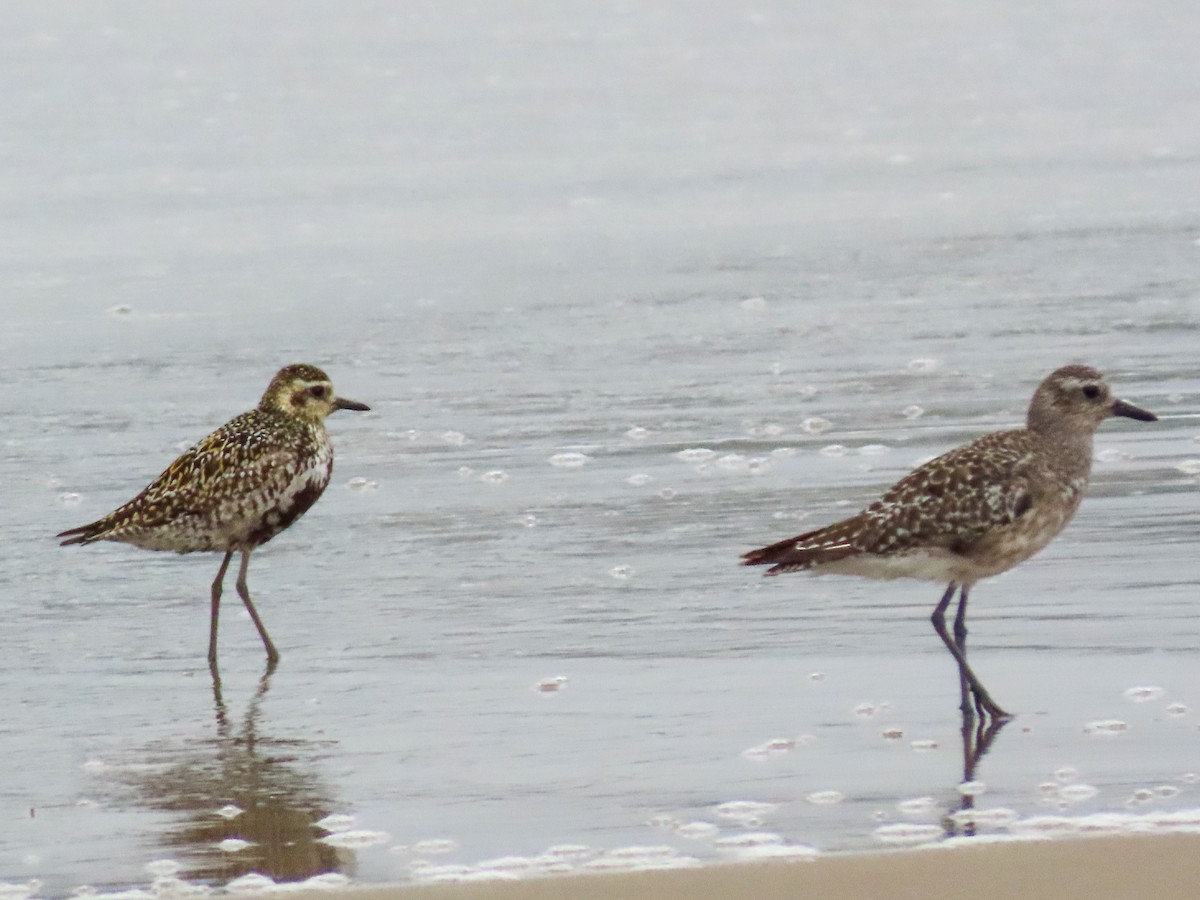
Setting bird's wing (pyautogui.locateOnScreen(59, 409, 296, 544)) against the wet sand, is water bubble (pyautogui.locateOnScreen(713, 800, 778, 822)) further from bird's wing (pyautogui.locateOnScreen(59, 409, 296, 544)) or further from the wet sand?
bird's wing (pyautogui.locateOnScreen(59, 409, 296, 544))

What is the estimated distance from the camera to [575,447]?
35.4ft

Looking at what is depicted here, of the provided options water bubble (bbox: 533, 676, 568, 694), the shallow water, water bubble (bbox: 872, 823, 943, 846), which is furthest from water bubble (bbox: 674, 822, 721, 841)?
water bubble (bbox: 533, 676, 568, 694)

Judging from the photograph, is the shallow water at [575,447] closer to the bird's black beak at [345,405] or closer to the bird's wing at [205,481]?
the bird's wing at [205,481]

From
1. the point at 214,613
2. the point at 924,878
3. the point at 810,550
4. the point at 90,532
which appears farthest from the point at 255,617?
the point at 924,878

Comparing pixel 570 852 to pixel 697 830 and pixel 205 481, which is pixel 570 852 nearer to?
pixel 697 830

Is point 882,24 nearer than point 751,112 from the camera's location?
No

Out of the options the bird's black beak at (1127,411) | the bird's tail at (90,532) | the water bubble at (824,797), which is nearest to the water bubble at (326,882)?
the water bubble at (824,797)

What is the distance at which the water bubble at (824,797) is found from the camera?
609 centimetres

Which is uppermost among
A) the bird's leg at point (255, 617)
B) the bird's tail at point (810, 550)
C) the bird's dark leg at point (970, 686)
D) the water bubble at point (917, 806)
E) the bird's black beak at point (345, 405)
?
the bird's black beak at point (345, 405)

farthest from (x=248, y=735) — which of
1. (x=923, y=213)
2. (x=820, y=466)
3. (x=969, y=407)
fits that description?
(x=923, y=213)

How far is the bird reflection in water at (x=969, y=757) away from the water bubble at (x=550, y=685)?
1.28 meters

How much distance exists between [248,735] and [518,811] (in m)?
1.23

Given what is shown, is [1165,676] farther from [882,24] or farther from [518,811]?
[882,24]

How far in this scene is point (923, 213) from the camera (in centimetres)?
1712
